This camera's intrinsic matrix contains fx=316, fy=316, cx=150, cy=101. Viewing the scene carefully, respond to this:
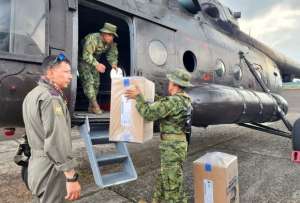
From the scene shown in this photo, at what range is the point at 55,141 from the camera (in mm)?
2438

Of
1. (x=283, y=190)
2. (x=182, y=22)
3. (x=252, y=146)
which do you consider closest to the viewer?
(x=283, y=190)

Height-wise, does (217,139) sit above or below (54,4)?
below

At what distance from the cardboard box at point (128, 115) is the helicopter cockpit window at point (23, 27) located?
1.04 m

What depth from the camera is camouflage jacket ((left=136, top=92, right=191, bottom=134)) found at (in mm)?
3527

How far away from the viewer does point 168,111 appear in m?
3.61

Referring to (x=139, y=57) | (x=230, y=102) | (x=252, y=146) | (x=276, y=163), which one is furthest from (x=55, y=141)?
(x=252, y=146)

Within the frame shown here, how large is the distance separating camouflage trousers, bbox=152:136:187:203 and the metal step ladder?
1.43 feet

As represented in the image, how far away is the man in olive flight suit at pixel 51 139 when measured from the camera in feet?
8.04

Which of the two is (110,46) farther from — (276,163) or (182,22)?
(276,163)

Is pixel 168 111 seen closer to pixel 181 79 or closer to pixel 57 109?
pixel 181 79

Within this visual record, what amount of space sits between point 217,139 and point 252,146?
56.0 inches

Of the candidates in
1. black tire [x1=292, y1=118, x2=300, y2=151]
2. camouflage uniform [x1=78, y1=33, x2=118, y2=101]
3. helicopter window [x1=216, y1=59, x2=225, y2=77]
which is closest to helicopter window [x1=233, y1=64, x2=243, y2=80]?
helicopter window [x1=216, y1=59, x2=225, y2=77]

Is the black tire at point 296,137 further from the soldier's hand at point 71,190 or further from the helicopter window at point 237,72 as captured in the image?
the soldier's hand at point 71,190

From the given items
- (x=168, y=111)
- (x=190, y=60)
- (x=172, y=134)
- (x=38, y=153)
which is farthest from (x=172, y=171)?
(x=190, y=60)
